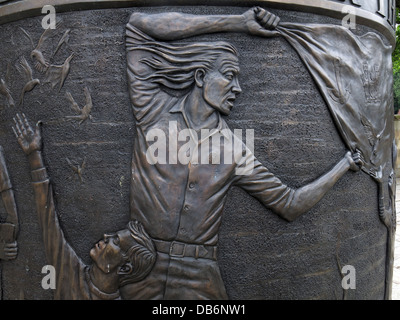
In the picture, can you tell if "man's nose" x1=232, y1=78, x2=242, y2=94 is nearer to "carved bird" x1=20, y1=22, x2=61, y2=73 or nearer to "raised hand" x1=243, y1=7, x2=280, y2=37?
"raised hand" x1=243, y1=7, x2=280, y2=37

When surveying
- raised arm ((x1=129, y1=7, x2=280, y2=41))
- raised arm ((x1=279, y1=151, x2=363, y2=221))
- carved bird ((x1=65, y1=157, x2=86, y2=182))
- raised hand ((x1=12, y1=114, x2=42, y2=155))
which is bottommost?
raised arm ((x1=279, y1=151, x2=363, y2=221))

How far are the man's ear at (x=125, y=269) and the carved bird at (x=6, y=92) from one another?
137 centimetres

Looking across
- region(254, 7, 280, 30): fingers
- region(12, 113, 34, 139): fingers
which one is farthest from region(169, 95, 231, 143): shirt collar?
region(12, 113, 34, 139): fingers

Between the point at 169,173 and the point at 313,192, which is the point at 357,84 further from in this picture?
the point at 169,173

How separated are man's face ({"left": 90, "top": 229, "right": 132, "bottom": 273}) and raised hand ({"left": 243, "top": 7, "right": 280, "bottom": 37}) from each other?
1.50 meters

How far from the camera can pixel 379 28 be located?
2.98m

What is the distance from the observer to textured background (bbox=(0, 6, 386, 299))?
2449 millimetres

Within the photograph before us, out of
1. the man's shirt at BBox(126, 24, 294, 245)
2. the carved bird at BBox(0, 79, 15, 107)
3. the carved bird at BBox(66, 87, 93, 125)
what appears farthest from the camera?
the carved bird at BBox(0, 79, 15, 107)

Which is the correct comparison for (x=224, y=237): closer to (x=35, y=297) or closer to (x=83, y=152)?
(x=83, y=152)

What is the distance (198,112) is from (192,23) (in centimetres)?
55

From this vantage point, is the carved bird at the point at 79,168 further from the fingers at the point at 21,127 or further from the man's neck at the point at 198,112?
the man's neck at the point at 198,112

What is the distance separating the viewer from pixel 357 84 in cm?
276

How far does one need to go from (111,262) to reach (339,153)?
1.69 m

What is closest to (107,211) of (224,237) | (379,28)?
(224,237)
